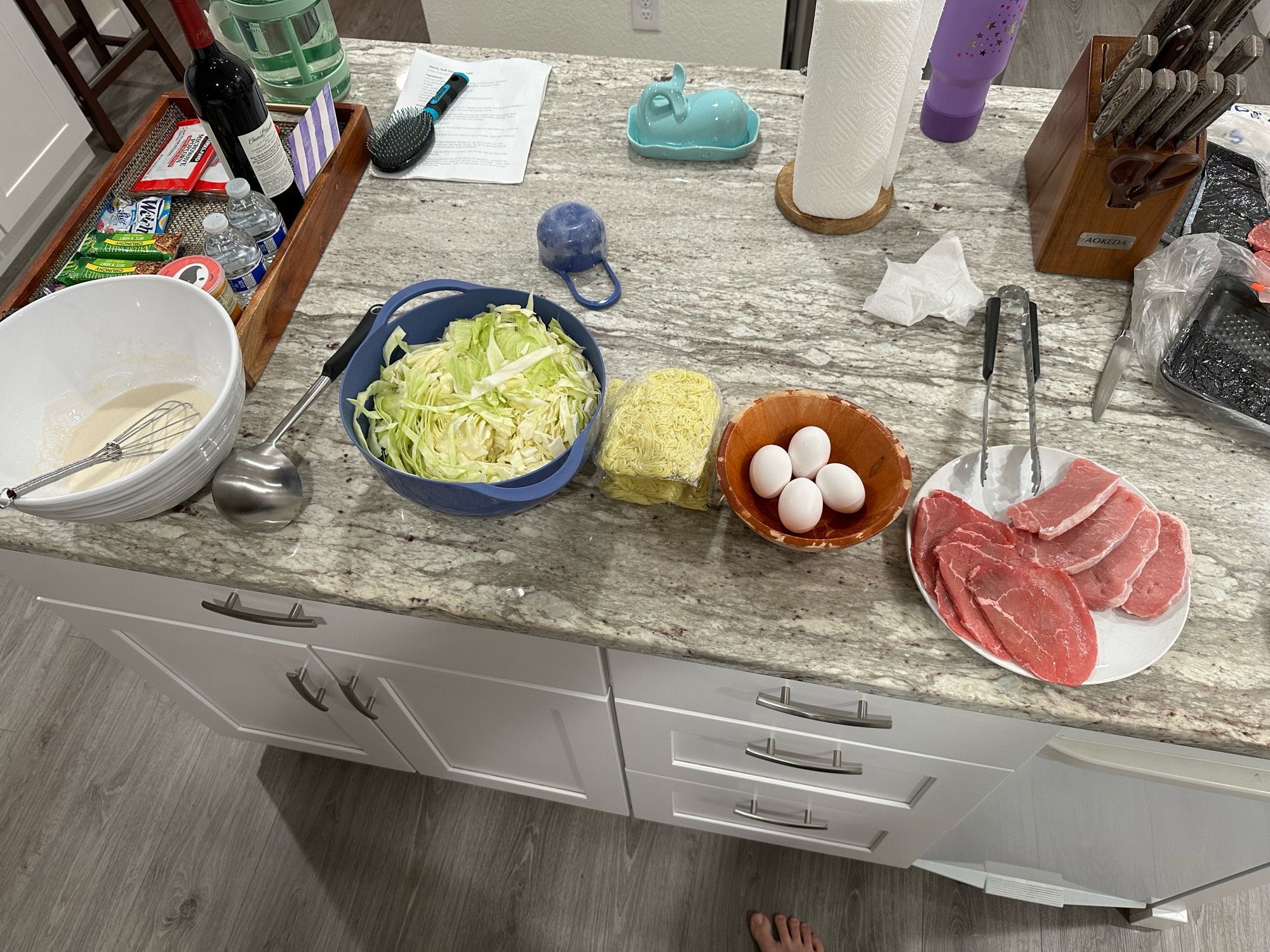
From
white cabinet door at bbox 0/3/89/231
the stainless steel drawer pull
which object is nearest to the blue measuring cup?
the stainless steel drawer pull

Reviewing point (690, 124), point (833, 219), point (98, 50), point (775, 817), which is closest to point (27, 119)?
point (98, 50)

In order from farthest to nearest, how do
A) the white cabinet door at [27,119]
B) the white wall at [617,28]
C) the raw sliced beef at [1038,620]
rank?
the white cabinet door at [27,119] < the white wall at [617,28] < the raw sliced beef at [1038,620]

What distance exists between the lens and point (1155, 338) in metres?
0.92

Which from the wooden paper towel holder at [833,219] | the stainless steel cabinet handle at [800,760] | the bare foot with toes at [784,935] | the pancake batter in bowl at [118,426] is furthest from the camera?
the bare foot with toes at [784,935]

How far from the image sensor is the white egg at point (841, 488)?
2.49 ft

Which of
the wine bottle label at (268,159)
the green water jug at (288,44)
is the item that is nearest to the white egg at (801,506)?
the wine bottle label at (268,159)

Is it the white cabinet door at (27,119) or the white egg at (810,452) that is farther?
the white cabinet door at (27,119)

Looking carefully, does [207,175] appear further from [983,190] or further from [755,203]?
[983,190]

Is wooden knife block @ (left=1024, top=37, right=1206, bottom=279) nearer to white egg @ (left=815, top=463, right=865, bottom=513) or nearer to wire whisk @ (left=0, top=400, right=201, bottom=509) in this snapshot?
white egg @ (left=815, top=463, right=865, bottom=513)

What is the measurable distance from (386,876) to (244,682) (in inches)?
19.6

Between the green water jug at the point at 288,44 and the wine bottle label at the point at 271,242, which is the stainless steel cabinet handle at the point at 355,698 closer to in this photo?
the wine bottle label at the point at 271,242

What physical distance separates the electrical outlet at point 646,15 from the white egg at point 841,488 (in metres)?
1.73

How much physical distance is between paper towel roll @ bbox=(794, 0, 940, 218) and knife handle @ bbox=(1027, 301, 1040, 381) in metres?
0.25

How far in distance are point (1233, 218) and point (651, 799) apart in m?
1.12
